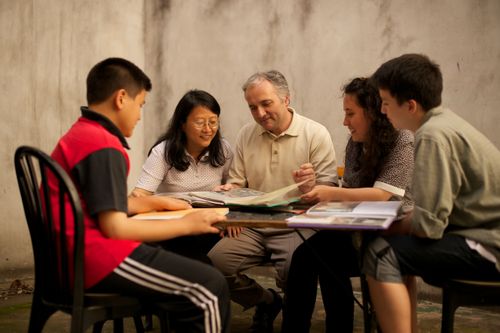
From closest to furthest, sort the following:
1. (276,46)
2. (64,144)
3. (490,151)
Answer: (64,144) < (490,151) < (276,46)

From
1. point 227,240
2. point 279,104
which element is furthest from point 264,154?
point 227,240

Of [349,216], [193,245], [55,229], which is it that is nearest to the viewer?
[55,229]

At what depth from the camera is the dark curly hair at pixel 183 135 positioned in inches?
136

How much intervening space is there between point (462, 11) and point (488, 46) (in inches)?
10.6

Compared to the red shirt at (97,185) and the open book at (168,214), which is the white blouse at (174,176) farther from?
the red shirt at (97,185)

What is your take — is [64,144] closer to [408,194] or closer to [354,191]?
[354,191]

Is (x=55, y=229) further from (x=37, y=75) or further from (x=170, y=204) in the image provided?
(x=37, y=75)

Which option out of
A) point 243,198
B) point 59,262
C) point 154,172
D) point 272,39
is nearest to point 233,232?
point 243,198

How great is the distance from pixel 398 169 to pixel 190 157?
1167 mm

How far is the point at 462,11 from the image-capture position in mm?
3850

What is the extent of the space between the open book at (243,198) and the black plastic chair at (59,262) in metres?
0.65

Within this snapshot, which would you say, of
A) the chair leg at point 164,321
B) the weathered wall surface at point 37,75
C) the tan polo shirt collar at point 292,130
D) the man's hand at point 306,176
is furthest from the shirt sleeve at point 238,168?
the weathered wall surface at point 37,75

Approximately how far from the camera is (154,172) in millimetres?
3449

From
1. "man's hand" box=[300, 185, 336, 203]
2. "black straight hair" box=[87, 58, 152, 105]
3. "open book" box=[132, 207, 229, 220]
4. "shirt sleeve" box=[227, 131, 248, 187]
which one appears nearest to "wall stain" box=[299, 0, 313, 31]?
"shirt sleeve" box=[227, 131, 248, 187]
